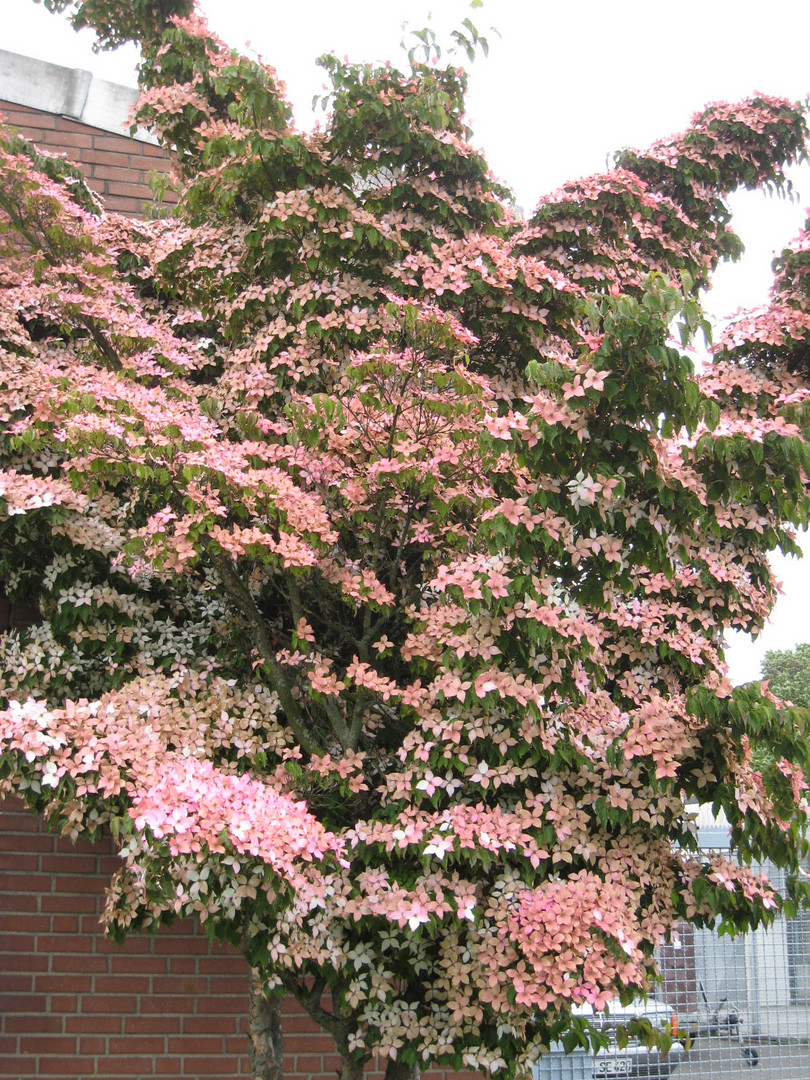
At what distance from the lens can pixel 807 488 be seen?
286cm

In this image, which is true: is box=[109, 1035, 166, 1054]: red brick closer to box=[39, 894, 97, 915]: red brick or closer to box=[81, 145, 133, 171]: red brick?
box=[39, 894, 97, 915]: red brick

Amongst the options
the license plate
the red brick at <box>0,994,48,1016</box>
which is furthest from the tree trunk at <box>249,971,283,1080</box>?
the license plate

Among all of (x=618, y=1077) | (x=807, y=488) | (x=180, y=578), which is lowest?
(x=618, y=1077)

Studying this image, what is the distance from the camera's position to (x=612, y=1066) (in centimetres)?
440

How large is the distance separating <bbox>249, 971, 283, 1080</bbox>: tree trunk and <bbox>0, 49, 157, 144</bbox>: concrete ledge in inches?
162

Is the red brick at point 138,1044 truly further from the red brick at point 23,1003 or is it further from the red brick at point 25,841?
the red brick at point 25,841

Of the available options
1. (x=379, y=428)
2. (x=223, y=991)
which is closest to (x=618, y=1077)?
(x=223, y=991)

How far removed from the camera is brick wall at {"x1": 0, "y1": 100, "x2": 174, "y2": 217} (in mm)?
4871

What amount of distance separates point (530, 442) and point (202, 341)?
6.02ft

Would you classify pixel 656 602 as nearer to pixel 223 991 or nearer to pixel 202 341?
pixel 202 341

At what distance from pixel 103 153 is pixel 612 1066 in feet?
17.0

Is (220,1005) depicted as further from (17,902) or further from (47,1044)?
(17,902)

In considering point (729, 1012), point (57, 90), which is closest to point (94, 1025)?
point (729, 1012)

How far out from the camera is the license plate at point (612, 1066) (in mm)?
4305
